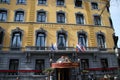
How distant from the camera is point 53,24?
26531 mm

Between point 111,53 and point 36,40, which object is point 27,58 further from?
point 111,53

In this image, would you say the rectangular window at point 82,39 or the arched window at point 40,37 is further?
the rectangular window at point 82,39

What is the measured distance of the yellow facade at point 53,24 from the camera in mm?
25281

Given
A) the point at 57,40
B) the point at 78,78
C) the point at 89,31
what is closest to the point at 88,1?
the point at 89,31

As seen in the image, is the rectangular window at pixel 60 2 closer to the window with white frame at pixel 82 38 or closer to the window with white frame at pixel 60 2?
the window with white frame at pixel 60 2

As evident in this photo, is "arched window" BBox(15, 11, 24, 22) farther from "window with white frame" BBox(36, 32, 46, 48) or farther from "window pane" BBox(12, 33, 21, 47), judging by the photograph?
"window with white frame" BBox(36, 32, 46, 48)

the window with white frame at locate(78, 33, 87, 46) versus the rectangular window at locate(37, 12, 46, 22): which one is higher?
the rectangular window at locate(37, 12, 46, 22)

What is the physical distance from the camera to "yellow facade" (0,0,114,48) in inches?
995

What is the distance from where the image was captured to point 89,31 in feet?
89.5

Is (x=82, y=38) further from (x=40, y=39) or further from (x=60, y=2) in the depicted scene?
(x=60, y=2)

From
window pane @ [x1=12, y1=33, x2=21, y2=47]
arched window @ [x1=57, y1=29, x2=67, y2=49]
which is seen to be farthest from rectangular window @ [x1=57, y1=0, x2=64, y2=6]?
window pane @ [x1=12, y1=33, x2=21, y2=47]

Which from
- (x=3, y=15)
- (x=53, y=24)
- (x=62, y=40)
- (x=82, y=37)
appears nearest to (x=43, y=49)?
(x=62, y=40)

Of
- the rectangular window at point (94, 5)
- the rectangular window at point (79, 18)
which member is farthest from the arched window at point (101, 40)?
the rectangular window at point (94, 5)

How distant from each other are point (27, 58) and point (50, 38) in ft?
15.6
